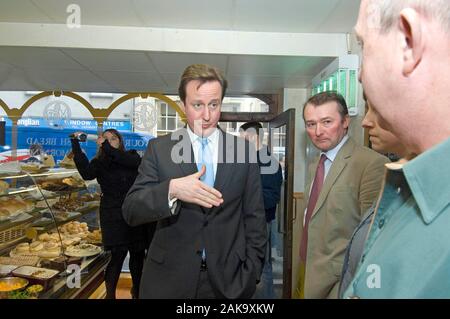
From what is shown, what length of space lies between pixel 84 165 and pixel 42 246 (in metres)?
1.05

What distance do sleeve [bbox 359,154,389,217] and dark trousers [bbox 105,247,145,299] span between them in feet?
7.19

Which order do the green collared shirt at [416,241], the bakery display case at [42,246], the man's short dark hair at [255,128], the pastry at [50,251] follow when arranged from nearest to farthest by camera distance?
the green collared shirt at [416,241] < the bakery display case at [42,246] < the pastry at [50,251] < the man's short dark hair at [255,128]

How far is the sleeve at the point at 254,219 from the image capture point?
1.33 meters

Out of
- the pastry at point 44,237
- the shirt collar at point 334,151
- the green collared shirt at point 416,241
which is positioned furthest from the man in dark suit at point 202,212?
the pastry at point 44,237

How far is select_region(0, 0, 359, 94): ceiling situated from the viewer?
2.38 meters

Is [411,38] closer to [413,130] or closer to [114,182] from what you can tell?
[413,130]

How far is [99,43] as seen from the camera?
9.16 ft

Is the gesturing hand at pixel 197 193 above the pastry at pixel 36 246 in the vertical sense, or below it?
above

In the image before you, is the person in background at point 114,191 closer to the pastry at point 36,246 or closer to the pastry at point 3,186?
the pastry at point 36,246

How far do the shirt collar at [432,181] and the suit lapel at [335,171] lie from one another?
117cm

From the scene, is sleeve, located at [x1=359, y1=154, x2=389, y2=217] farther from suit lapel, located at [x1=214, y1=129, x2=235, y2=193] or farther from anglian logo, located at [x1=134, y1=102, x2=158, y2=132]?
anglian logo, located at [x1=134, y1=102, x2=158, y2=132]

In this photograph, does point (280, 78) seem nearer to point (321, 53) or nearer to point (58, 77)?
point (321, 53)

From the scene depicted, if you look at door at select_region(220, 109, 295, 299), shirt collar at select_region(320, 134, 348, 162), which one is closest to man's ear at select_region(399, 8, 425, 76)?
shirt collar at select_region(320, 134, 348, 162)

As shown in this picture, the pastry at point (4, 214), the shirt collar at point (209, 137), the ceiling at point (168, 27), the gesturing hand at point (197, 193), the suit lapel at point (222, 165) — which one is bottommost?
the pastry at point (4, 214)
